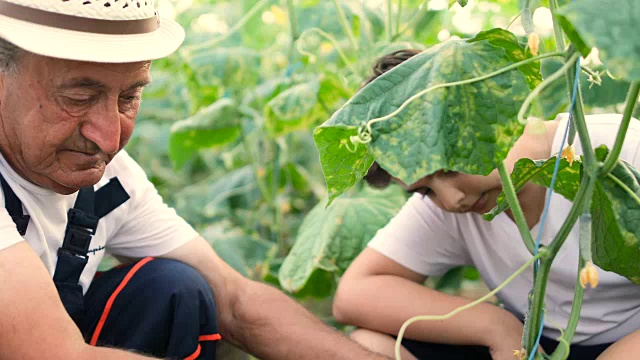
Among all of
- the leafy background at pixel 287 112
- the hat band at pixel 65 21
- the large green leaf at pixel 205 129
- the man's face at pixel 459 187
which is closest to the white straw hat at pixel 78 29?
the hat band at pixel 65 21

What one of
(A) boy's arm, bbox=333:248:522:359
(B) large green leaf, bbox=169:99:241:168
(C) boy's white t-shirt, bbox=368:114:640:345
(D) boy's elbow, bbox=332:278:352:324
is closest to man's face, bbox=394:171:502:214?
(C) boy's white t-shirt, bbox=368:114:640:345

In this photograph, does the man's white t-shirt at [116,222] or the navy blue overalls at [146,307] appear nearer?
the man's white t-shirt at [116,222]

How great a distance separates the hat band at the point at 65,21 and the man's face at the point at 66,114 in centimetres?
6

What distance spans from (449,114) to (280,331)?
Result: 0.79 meters

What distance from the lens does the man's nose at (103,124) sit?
1.47 meters

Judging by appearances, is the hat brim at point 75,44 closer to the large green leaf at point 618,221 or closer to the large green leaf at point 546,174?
the large green leaf at point 546,174

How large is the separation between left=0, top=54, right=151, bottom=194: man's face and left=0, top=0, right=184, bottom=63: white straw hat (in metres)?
0.03

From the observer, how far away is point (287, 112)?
2334 millimetres

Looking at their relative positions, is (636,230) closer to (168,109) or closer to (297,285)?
(297,285)

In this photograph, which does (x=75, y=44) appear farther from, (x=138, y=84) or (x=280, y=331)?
(x=280, y=331)

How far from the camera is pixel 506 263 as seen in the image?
1.90 m

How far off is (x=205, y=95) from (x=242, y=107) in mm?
298

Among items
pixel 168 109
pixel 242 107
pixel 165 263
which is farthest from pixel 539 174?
pixel 168 109

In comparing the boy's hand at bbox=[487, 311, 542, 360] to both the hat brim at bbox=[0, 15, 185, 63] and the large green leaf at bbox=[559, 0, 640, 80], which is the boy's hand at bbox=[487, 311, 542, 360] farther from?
the large green leaf at bbox=[559, 0, 640, 80]
